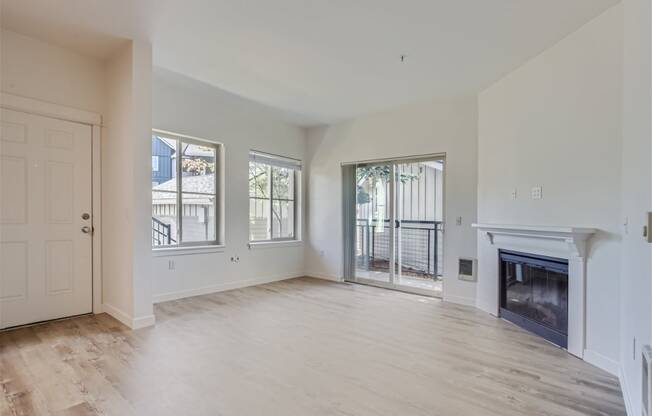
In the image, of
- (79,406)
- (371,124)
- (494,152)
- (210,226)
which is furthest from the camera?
(371,124)

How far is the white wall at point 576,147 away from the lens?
8.31 ft

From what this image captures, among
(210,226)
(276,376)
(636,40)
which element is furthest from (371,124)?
(276,376)

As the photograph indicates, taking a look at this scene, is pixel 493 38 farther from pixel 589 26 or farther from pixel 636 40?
pixel 636 40

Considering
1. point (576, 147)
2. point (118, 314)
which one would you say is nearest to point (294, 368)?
point (118, 314)

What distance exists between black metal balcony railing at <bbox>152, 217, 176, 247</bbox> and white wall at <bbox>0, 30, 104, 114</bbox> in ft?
4.87

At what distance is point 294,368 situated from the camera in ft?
8.14

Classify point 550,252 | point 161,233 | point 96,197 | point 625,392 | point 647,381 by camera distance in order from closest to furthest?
point 647,381, point 625,392, point 550,252, point 96,197, point 161,233

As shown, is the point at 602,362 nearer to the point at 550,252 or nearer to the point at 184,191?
the point at 550,252

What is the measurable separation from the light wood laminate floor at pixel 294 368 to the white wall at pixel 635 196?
361 millimetres

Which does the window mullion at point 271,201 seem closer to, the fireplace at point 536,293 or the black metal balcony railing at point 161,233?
the black metal balcony railing at point 161,233

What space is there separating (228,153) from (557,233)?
4.18 m

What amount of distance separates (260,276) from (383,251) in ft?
6.75

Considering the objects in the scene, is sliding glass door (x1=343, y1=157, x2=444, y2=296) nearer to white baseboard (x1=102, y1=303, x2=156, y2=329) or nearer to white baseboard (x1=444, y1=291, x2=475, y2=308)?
white baseboard (x1=444, y1=291, x2=475, y2=308)

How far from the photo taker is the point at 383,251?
5469mm
